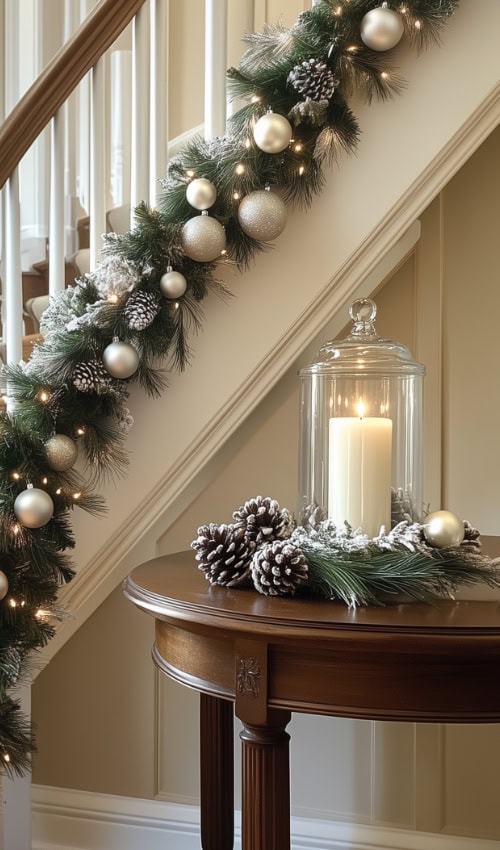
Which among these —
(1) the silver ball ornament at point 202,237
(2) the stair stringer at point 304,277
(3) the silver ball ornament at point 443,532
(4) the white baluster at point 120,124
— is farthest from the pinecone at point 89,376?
(4) the white baluster at point 120,124

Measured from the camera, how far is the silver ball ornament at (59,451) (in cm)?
125

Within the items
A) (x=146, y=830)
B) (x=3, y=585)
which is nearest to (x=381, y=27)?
(x=3, y=585)

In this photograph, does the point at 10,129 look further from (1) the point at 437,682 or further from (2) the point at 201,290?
(1) the point at 437,682

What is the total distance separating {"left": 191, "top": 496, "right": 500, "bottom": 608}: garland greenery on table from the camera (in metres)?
0.92

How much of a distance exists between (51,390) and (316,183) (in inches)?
22.1

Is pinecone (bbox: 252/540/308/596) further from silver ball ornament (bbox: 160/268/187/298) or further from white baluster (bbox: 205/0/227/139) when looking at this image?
white baluster (bbox: 205/0/227/139)

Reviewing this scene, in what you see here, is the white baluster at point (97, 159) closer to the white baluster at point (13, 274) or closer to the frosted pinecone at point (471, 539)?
the white baluster at point (13, 274)

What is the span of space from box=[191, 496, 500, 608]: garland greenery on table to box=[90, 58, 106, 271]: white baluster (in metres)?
0.60

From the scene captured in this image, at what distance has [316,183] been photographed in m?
1.31

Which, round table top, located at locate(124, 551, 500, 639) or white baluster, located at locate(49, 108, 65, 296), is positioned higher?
white baluster, located at locate(49, 108, 65, 296)

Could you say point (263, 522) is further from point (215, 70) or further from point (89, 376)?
point (215, 70)

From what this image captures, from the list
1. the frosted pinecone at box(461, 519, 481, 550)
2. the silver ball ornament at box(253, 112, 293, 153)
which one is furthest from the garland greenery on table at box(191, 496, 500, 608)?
the silver ball ornament at box(253, 112, 293, 153)

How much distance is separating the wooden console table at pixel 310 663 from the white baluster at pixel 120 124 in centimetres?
186

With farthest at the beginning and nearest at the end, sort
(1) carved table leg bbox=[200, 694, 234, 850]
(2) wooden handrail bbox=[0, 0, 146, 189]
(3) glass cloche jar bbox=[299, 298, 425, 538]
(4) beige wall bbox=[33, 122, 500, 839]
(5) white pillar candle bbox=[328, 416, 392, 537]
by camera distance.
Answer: (4) beige wall bbox=[33, 122, 500, 839], (1) carved table leg bbox=[200, 694, 234, 850], (2) wooden handrail bbox=[0, 0, 146, 189], (3) glass cloche jar bbox=[299, 298, 425, 538], (5) white pillar candle bbox=[328, 416, 392, 537]
